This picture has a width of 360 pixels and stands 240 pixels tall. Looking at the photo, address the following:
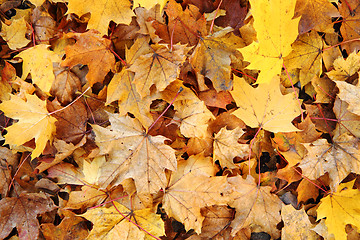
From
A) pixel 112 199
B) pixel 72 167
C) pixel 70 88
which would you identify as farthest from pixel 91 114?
pixel 112 199

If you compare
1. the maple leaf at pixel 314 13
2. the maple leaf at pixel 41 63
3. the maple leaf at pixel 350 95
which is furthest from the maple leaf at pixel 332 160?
the maple leaf at pixel 41 63

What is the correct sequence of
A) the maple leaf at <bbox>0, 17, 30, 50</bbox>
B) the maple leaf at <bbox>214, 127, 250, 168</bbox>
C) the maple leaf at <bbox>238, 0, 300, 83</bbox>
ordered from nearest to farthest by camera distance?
the maple leaf at <bbox>238, 0, 300, 83</bbox> < the maple leaf at <bbox>214, 127, 250, 168</bbox> < the maple leaf at <bbox>0, 17, 30, 50</bbox>

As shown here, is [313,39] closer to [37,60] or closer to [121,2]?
[121,2]

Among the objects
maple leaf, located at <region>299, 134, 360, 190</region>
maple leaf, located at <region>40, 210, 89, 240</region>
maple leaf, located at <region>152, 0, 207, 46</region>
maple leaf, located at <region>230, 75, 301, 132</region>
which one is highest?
maple leaf, located at <region>152, 0, 207, 46</region>

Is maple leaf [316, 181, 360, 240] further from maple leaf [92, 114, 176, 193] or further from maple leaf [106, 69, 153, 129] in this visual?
maple leaf [106, 69, 153, 129]

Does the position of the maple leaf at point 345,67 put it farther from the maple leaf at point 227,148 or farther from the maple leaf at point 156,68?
the maple leaf at point 156,68

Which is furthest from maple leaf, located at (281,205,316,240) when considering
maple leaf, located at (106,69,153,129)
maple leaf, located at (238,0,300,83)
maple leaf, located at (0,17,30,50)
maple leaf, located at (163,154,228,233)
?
maple leaf, located at (0,17,30,50)

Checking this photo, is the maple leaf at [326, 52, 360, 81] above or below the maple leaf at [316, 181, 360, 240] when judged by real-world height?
above
